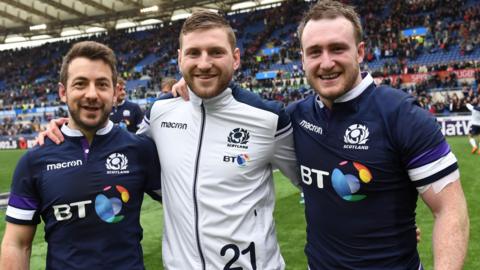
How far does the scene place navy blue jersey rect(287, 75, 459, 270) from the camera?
6.85ft

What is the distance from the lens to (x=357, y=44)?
91.0 inches

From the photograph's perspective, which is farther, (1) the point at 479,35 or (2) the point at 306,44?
(1) the point at 479,35

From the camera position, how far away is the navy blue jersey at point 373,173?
2088mm

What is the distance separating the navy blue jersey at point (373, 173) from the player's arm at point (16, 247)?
1.49 m

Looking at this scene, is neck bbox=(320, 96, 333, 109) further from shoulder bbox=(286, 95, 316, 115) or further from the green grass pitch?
the green grass pitch

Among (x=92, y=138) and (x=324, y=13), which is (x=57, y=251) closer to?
(x=92, y=138)

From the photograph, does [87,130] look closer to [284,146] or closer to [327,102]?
[284,146]

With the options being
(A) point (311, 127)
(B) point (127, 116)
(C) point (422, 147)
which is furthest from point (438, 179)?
(B) point (127, 116)

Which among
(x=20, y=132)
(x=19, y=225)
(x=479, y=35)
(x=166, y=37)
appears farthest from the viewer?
(x=166, y=37)

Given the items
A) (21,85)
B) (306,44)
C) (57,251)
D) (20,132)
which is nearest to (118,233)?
(57,251)

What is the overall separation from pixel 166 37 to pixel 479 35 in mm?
26589

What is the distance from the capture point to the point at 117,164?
2.53m

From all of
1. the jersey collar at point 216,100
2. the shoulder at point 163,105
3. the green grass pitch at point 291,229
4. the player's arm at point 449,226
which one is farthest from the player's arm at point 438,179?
the green grass pitch at point 291,229

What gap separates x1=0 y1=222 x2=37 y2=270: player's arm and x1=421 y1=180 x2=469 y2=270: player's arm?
1962 millimetres
